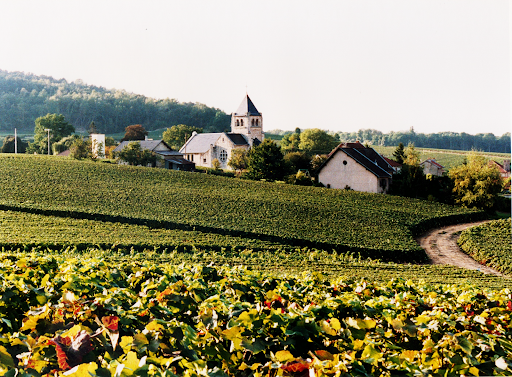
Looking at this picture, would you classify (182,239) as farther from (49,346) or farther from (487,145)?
(49,346)

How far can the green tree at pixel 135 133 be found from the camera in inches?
523

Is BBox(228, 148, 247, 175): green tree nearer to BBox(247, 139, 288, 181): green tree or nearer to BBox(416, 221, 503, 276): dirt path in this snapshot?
BBox(247, 139, 288, 181): green tree

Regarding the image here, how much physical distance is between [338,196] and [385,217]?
7.34 ft

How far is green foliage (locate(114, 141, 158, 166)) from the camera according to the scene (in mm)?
16000

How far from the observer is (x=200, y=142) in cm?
1603

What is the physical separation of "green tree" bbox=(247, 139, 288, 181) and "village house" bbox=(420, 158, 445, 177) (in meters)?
5.57

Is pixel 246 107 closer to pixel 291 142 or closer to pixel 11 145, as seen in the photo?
pixel 11 145

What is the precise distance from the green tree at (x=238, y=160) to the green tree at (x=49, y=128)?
20.6 ft

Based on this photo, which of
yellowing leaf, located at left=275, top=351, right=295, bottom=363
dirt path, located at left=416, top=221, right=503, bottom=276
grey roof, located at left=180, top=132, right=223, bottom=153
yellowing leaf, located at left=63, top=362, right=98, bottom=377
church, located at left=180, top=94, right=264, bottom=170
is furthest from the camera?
church, located at left=180, top=94, right=264, bottom=170

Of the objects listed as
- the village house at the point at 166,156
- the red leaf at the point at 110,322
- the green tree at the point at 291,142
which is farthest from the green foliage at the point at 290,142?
the red leaf at the point at 110,322

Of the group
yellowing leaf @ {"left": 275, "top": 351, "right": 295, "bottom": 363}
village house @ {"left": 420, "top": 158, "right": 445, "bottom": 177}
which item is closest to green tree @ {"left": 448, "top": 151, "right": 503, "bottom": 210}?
village house @ {"left": 420, "top": 158, "right": 445, "bottom": 177}

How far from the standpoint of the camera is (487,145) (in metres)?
7.45

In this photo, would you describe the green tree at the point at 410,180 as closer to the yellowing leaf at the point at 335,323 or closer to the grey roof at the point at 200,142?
the grey roof at the point at 200,142

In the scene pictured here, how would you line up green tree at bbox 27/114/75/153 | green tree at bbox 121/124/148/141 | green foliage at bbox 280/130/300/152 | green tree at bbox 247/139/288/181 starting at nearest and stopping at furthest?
green tree at bbox 27/114/75/153 → green tree at bbox 121/124/148/141 → green tree at bbox 247/139/288/181 → green foliage at bbox 280/130/300/152
